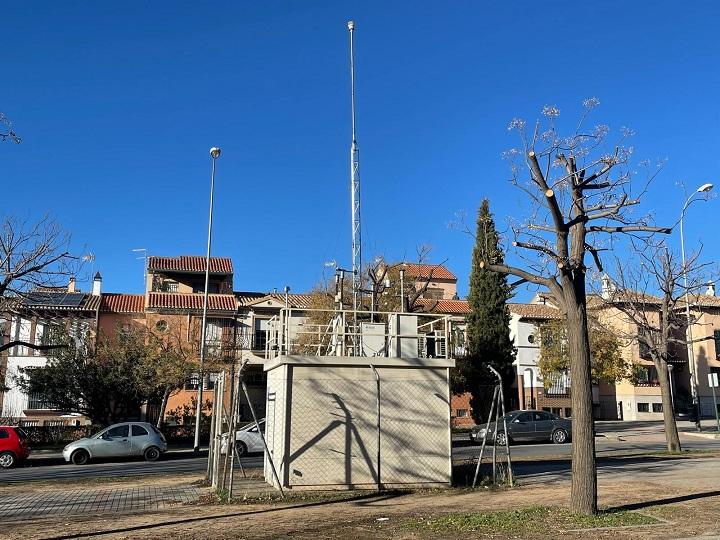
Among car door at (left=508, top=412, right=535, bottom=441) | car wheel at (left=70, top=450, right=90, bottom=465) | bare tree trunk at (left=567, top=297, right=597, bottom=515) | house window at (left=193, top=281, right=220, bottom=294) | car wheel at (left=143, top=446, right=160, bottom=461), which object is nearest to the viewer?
bare tree trunk at (left=567, top=297, right=597, bottom=515)

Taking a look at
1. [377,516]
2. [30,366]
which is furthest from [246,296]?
[377,516]

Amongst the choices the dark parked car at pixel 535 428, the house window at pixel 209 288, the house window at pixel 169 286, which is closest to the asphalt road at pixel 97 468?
the dark parked car at pixel 535 428

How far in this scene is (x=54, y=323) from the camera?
24531 millimetres

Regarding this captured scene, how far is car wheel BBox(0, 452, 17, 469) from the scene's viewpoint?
73.4ft

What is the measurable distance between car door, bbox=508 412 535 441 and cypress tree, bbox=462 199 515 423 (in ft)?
27.4

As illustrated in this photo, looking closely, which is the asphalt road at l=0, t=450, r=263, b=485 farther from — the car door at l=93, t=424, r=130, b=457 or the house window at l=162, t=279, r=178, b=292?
the house window at l=162, t=279, r=178, b=292

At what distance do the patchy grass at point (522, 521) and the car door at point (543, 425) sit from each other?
20998 mm

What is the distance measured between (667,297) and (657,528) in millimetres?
15769

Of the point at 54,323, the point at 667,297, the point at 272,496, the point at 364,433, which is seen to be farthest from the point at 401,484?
the point at 54,323

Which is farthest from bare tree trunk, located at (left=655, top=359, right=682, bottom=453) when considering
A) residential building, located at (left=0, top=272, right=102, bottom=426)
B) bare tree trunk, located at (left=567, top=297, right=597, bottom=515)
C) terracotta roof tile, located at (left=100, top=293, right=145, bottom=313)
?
terracotta roof tile, located at (left=100, top=293, right=145, bottom=313)

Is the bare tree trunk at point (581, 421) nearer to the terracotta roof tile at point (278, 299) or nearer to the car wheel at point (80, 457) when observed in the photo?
the car wheel at point (80, 457)

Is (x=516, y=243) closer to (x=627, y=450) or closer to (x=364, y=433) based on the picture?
(x=364, y=433)

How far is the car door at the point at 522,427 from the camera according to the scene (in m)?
30.2

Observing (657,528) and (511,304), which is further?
(511,304)
